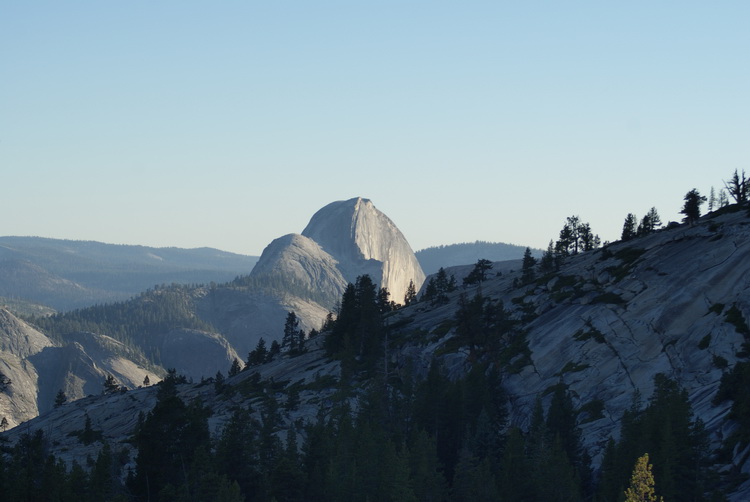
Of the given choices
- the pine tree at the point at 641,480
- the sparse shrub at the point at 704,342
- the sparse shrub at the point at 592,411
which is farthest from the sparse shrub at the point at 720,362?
the pine tree at the point at 641,480

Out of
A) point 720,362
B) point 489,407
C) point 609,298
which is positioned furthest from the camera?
point 609,298

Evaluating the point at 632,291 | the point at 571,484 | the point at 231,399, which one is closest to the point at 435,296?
the point at 231,399

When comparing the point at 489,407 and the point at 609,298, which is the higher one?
the point at 609,298

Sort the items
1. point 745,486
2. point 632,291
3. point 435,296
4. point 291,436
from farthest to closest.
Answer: point 435,296 < point 632,291 < point 291,436 < point 745,486

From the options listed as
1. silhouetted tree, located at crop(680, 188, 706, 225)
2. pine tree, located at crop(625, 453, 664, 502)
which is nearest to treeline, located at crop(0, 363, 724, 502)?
pine tree, located at crop(625, 453, 664, 502)

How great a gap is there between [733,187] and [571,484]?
105826 millimetres

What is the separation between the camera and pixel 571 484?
2837 inches

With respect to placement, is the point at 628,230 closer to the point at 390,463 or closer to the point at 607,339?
the point at 607,339

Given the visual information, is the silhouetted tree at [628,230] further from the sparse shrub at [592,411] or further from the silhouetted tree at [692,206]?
the sparse shrub at [592,411]

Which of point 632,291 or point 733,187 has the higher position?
point 733,187

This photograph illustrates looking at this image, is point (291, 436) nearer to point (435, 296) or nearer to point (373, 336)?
point (373, 336)

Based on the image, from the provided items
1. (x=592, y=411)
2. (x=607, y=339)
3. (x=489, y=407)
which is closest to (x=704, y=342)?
(x=607, y=339)

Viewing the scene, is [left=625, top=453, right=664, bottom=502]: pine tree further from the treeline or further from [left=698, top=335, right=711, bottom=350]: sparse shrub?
[left=698, top=335, right=711, bottom=350]: sparse shrub

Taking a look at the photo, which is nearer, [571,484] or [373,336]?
[571,484]
